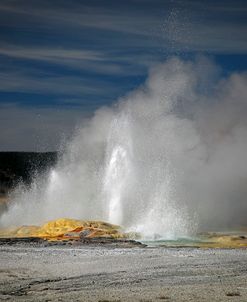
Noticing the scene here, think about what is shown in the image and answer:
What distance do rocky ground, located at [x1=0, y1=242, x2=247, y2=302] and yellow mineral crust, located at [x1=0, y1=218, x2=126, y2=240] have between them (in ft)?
18.1

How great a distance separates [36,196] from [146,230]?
14.5 metres

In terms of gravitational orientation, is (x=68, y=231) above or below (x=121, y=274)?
above

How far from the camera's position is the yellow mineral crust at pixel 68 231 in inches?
1227

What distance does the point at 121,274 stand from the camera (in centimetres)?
1772

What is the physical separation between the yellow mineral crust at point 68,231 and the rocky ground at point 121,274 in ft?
18.1

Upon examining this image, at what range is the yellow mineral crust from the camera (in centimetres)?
3117

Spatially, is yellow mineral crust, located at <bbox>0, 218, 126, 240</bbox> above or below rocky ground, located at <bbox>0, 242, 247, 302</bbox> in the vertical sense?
above

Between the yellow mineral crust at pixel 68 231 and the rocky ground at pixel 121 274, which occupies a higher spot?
the yellow mineral crust at pixel 68 231

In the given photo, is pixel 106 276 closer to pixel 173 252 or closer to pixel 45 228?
pixel 173 252

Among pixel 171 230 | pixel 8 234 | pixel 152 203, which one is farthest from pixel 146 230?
pixel 8 234

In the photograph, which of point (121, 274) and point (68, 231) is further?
point (68, 231)

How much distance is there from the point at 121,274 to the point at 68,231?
14.5m

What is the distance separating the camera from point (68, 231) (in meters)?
32.0

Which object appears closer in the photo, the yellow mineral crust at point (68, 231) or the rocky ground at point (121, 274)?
the rocky ground at point (121, 274)
